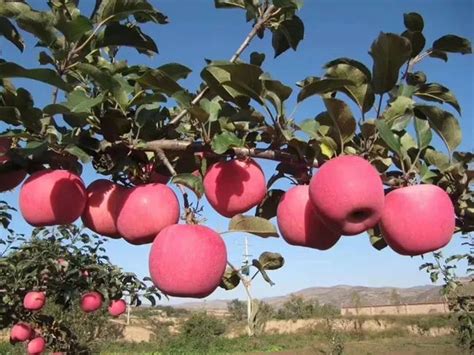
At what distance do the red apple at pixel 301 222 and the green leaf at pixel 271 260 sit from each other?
0.39 ft

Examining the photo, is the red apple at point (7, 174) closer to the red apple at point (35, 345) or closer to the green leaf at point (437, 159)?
the green leaf at point (437, 159)

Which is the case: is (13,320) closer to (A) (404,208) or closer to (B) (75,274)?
(B) (75,274)

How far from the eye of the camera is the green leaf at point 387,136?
3.40 ft

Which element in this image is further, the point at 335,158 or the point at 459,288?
the point at 459,288

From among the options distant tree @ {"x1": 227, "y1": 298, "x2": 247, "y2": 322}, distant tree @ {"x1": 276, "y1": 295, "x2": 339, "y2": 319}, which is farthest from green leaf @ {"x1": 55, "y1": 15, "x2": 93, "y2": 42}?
distant tree @ {"x1": 227, "y1": 298, "x2": 247, "y2": 322}

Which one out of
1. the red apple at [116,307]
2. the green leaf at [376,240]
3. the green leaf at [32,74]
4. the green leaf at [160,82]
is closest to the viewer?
the green leaf at [32,74]

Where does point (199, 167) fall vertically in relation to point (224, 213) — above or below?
→ above

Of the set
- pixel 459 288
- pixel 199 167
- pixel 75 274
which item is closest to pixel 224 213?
pixel 199 167

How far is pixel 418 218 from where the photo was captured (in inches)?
44.1

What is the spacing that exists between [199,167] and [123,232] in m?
0.24

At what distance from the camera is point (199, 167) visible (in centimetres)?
123

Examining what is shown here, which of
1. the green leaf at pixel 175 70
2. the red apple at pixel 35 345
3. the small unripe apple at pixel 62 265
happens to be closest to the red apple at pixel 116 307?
the red apple at pixel 35 345

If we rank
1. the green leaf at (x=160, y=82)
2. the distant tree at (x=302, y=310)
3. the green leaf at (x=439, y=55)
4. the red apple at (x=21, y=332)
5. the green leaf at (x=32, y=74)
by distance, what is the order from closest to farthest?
1. the green leaf at (x=32, y=74)
2. the green leaf at (x=160, y=82)
3. the green leaf at (x=439, y=55)
4. the red apple at (x=21, y=332)
5. the distant tree at (x=302, y=310)

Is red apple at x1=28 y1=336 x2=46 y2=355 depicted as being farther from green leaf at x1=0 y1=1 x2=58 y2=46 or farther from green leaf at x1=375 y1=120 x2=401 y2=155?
green leaf at x1=375 y1=120 x2=401 y2=155
